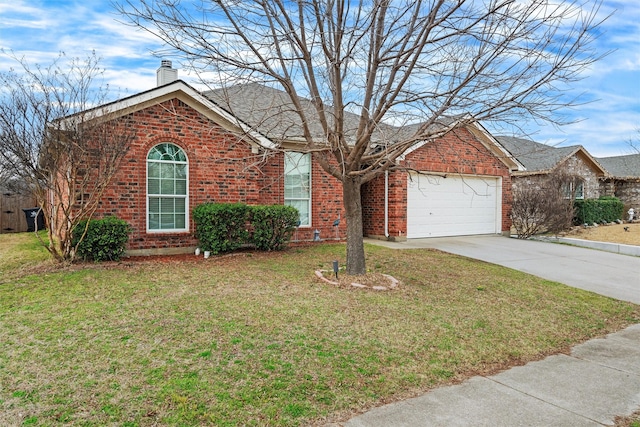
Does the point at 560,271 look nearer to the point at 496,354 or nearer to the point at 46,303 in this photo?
the point at 496,354

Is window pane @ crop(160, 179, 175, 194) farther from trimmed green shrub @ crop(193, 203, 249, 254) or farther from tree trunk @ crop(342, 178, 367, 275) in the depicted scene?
tree trunk @ crop(342, 178, 367, 275)

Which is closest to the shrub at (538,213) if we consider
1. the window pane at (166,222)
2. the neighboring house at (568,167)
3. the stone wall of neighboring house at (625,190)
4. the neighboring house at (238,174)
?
the neighboring house at (238,174)

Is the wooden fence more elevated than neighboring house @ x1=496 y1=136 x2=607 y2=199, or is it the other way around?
neighboring house @ x1=496 y1=136 x2=607 y2=199

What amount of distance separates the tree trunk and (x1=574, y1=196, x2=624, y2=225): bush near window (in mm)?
15900

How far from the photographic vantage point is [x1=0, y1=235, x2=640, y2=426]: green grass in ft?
11.4

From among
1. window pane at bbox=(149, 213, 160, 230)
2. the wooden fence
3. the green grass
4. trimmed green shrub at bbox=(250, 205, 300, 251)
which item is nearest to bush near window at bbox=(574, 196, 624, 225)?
the green grass

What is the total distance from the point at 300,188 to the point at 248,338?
849cm

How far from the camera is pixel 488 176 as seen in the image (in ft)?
52.7

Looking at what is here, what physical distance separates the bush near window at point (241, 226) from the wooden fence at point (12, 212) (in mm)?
12533

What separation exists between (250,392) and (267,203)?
345 inches

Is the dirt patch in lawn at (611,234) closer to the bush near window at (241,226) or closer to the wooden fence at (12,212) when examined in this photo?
the bush near window at (241,226)

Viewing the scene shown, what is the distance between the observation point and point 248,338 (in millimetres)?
4773

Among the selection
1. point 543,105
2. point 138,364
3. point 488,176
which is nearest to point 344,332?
point 138,364

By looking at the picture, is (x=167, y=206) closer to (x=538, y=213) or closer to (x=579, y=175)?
(x=538, y=213)
